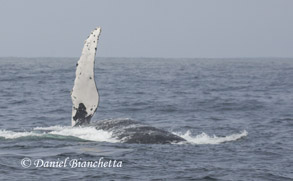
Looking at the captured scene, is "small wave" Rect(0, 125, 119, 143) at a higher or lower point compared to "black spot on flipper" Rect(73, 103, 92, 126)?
lower

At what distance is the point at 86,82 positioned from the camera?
16.1 metres

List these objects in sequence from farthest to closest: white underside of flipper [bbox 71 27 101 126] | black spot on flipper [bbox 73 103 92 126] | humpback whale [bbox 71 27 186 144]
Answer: black spot on flipper [bbox 73 103 92 126]
white underside of flipper [bbox 71 27 101 126]
humpback whale [bbox 71 27 186 144]

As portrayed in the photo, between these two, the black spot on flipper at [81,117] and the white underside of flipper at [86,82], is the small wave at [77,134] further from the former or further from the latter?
the white underside of flipper at [86,82]

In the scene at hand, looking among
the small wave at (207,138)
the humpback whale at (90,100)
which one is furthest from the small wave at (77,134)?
the small wave at (207,138)

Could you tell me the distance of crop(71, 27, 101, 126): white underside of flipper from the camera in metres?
16.1

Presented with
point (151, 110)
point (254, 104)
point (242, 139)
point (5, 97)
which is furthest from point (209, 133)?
point (5, 97)

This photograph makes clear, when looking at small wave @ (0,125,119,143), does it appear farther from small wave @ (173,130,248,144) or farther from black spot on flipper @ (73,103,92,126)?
small wave @ (173,130,248,144)

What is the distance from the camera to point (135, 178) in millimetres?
12023

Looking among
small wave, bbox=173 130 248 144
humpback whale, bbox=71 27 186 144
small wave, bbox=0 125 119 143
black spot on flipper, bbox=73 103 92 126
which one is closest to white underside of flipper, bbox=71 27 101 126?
humpback whale, bbox=71 27 186 144

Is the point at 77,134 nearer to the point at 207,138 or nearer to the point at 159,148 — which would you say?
the point at 159,148

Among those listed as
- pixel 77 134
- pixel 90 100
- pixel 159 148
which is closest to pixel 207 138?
pixel 159 148

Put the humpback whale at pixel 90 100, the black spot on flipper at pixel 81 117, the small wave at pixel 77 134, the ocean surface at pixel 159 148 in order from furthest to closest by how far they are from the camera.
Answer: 1. the black spot on flipper at pixel 81 117
2. the humpback whale at pixel 90 100
3. the small wave at pixel 77 134
4. the ocean surface at pixel 159 148

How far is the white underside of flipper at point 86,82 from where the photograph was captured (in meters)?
16.1

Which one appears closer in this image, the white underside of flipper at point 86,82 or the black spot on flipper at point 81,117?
the white underside of flipper at point 86,82
